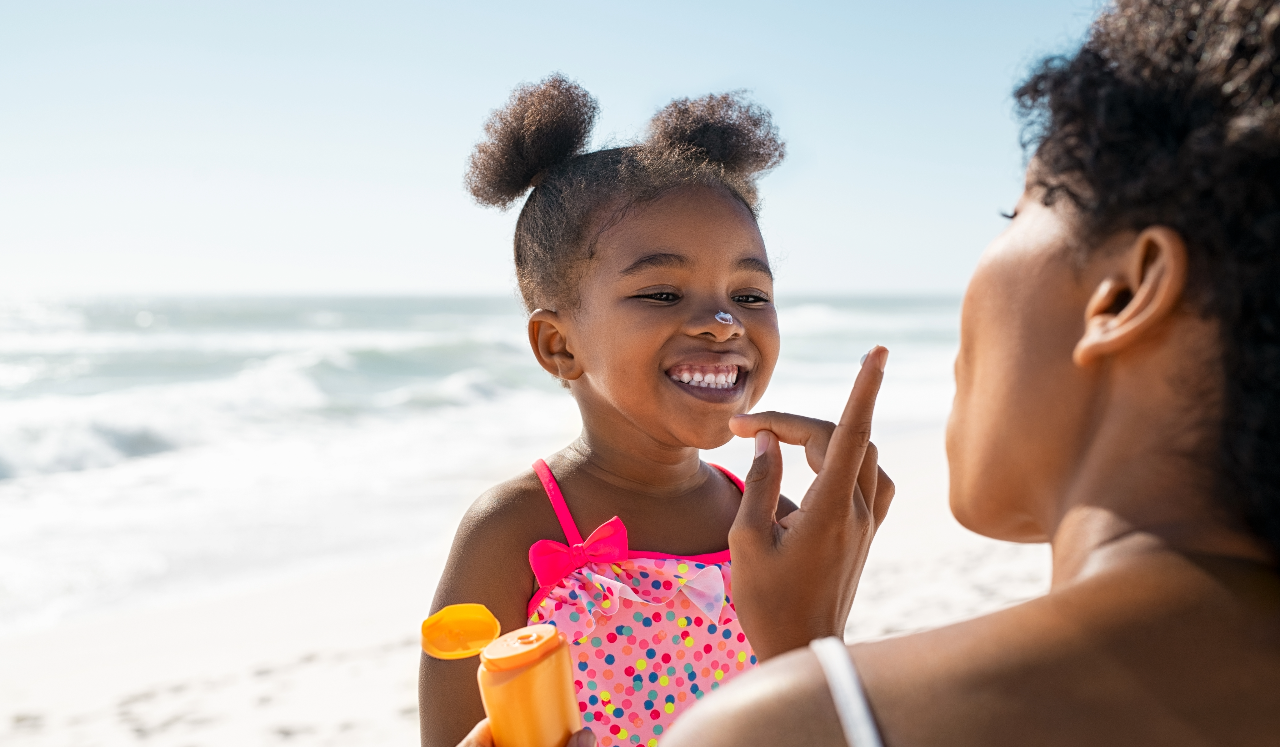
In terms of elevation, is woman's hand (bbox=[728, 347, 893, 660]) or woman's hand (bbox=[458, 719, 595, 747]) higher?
woman's hand (bbox=[728, 347, 893, 660])

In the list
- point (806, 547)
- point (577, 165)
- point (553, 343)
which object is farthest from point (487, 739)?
point (577, 165)

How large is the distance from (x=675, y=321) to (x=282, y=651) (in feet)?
13.6

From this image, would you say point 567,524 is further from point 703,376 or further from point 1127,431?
point 1127,431

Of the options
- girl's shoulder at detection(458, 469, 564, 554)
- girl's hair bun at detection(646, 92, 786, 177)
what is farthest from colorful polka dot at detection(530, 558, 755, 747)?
girl's hair bun at detection(646, 92, 786, 177)

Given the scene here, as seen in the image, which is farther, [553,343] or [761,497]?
[553,343]

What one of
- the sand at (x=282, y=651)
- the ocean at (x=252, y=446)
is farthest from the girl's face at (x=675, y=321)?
Answer: the ocean at (x=252, y=446)

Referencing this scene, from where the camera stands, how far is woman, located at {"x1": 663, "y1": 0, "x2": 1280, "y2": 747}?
83 cm

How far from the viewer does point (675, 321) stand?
7.22ft

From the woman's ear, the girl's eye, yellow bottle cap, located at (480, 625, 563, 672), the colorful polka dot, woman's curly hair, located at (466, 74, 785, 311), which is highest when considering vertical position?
woman's curly hair, located at (466, 74, 785, 311)

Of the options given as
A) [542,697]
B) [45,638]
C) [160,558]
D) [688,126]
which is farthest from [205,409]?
[542,697]

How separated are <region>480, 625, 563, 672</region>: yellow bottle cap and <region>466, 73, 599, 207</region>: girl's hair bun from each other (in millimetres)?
1595

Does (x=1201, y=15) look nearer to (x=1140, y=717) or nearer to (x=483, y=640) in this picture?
(x=1140, y=717)

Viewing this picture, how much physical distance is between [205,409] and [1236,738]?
13969mm

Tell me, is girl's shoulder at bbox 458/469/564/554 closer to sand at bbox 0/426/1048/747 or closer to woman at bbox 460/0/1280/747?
woman at bbox 460/0/1280/747
